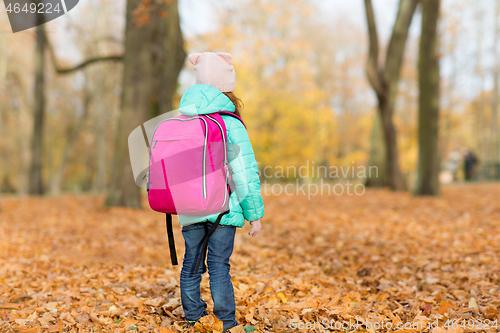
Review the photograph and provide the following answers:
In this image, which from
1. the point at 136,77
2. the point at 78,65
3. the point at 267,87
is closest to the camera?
the point at 136,77

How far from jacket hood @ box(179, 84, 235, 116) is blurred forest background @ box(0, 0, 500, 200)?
21.3 feet

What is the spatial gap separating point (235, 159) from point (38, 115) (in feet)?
39.0

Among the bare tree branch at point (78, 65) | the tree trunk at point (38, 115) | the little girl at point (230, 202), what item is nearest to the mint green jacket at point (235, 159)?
the little girl at point (230, 202)

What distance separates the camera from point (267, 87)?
922 inches

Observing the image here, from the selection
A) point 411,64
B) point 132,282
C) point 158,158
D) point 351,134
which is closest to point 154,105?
point 132,282

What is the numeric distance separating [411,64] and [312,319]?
87.1ft

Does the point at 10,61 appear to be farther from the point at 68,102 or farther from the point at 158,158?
the point at 158,158

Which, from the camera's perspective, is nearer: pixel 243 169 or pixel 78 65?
pixel 243 169

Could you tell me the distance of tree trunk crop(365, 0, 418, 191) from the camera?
10.8 meters

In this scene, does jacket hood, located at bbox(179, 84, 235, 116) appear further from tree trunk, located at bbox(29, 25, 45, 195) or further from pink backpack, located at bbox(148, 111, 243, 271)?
tree trunk, located at bbox(29, 25, 45, 195)

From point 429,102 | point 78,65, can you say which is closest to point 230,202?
point 429,102

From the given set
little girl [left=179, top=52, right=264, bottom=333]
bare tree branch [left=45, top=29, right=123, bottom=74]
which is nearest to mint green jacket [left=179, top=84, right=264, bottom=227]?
little girl [left=179, top=52, right=264, bottom=333]

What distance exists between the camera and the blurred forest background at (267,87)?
1277 cm

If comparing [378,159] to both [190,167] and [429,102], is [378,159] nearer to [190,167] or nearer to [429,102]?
[429,102]
